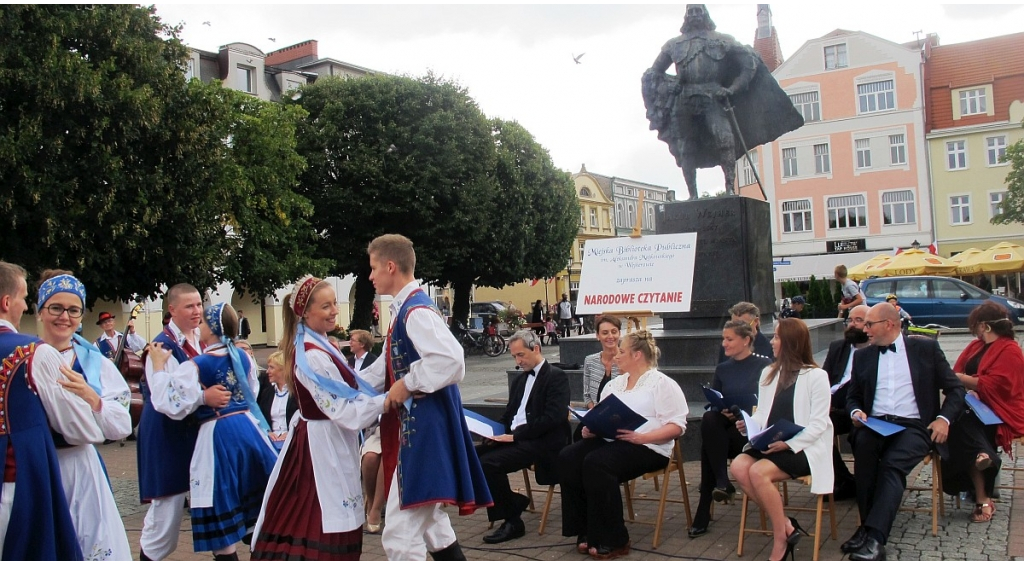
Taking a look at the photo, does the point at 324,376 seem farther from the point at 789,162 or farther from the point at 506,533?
the point at 789,162

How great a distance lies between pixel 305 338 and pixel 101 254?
16.5m

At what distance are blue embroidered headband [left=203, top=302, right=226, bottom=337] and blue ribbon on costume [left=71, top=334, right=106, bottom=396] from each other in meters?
0.89

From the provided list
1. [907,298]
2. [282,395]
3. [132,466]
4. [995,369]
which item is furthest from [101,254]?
[907,298]

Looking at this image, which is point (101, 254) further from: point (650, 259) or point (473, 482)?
point (473, 482)

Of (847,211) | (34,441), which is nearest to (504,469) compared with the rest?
(34,441)

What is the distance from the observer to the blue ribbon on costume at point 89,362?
3793mm

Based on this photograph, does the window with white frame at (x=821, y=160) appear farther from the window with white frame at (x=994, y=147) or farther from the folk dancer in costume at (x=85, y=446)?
the folk dancer in costume at (x=85, y=446)

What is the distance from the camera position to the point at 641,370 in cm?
585

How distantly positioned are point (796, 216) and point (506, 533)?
138 ft

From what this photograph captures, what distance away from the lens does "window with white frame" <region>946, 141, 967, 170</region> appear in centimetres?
4141

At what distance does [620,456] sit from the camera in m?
5.52

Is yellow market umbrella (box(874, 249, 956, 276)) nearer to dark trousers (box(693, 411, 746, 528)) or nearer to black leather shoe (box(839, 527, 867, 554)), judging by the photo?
dark trousers (box(693, 411, 746, 528))

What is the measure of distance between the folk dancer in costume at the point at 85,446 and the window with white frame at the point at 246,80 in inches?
1476

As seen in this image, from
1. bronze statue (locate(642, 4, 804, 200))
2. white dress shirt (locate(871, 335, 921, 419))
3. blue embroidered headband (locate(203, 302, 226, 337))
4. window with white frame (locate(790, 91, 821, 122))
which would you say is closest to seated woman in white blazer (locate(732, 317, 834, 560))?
white dress shirt (locate(871, 335, 921, 419))
